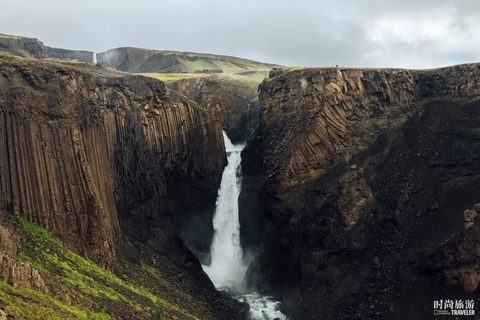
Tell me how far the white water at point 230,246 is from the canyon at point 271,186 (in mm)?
1067

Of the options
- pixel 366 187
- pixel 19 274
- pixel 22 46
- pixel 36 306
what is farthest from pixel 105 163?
pixel 22 46

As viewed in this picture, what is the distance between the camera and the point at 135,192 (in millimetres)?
46250

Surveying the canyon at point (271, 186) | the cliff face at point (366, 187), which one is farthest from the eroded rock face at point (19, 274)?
the cliff face at point (366, 187)

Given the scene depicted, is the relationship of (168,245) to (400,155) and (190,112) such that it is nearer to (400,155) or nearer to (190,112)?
(190,112)

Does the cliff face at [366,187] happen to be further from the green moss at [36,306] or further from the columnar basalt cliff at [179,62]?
the columnar basalt cliff at [179,62]

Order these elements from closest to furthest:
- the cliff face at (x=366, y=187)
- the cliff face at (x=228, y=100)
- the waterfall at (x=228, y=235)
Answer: the cliff face at (x=366, y=187) → the waterfall at (x=228, y=235) → the cliff face at (x=228, y=100)

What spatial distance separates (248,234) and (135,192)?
577 inches

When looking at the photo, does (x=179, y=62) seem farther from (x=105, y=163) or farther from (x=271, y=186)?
(x=105, y=163)

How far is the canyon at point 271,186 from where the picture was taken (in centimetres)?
3406

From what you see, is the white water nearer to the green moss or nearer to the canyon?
the canyon

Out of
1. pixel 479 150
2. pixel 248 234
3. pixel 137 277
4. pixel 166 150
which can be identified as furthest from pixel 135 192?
pixel 479 150

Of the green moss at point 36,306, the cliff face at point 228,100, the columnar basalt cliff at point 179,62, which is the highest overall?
the columnar basalt cliff at point 179,62

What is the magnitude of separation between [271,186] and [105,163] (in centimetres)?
1708

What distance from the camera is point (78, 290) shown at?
86.1ft
